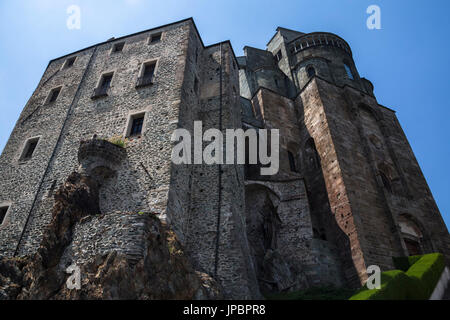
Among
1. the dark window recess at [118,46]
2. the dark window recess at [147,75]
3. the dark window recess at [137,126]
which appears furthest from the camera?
the dark window recess at [118,46]

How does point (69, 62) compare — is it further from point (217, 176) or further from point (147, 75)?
point (217, 176)

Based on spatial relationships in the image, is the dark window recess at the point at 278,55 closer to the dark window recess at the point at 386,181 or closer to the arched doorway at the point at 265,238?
the dark window recess at the point at 386,181

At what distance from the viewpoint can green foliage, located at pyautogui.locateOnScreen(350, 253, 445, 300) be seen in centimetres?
1123

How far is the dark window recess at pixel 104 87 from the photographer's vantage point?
60.7 ft

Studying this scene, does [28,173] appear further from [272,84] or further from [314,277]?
[272,84]

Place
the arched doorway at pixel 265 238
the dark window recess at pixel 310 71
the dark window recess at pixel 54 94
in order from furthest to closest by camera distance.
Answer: the dark window recess at pixel 310 71, the dark window recess at pixel 54 94, the arched doorway at pixel 265 238

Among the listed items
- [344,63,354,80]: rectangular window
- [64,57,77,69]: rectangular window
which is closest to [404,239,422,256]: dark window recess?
[344,63,354,80]: rectangular window

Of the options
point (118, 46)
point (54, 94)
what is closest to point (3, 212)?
point (54, 94)

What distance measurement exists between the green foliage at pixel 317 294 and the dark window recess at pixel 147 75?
1152 centimetres

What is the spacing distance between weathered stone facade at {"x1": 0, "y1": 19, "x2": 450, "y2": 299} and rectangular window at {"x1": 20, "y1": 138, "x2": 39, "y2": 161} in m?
0.09

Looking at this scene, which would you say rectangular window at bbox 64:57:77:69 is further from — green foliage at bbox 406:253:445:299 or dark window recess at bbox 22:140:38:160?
green foliage at bbox 406:253:445:299

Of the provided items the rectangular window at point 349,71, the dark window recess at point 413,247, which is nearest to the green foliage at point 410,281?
the dark window recess at point 413,247

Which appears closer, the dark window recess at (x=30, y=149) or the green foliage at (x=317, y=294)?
the green foliage at (x=317, y=294)
